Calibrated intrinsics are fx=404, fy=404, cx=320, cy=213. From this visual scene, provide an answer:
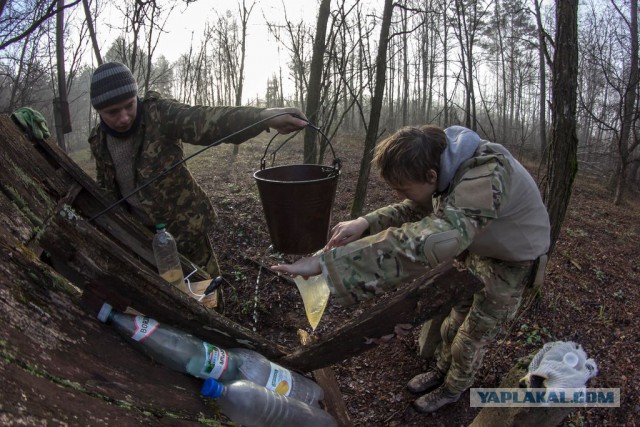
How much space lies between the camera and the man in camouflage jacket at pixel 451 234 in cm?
153

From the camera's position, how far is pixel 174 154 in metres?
2.90

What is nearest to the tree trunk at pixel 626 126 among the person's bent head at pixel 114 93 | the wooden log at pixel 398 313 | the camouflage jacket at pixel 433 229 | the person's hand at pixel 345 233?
the camouflage jacket at pixel 433 229

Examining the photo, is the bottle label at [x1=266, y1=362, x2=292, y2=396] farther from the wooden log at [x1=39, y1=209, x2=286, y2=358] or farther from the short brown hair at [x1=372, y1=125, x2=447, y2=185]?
the short brown hair at [x1=372, y1=125, x2=447, y2=185]

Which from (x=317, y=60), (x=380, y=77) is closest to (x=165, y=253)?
(x=380, y=77)

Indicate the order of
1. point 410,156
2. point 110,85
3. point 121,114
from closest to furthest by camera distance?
1. point 410,156
2. point 110,85
3. point 121,114

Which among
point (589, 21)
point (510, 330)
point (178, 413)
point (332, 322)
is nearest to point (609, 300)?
point (510, 330)

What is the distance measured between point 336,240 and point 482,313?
47.6 inches

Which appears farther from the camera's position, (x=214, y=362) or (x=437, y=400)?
(x=437, y=400)

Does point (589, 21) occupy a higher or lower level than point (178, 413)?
higher

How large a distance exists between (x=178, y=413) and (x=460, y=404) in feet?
7.84

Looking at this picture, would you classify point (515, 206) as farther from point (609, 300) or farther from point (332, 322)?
point (609, 300)

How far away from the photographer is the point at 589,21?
17.3 metres

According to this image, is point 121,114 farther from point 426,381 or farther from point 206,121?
point 426,381

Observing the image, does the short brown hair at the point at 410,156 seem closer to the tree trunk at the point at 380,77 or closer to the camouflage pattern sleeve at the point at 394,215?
the camouflage pattern sleeve at the point at 394,215
